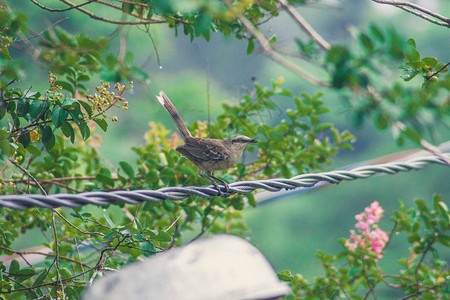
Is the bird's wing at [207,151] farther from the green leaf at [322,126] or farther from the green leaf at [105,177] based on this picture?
the green leaf at [322,126]

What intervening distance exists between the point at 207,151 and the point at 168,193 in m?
→ 0.77

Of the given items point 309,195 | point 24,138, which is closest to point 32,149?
point 24,138

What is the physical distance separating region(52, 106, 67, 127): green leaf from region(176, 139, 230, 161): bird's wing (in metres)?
0.51

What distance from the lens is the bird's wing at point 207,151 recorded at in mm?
1737

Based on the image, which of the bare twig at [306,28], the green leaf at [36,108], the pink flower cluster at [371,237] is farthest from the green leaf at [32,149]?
the pink flower cluster at [371,237]

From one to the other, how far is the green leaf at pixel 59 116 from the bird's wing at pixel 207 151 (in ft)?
1.69

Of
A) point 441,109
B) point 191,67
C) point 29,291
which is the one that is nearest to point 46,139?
point 29,291

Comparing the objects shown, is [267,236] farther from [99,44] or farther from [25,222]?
[99,44]

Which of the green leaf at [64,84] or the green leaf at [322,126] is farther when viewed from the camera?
the green leaf at [322,126]

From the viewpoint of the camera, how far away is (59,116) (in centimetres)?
132

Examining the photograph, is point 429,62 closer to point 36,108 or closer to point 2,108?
point 36,108

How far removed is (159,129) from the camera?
7.91 ft

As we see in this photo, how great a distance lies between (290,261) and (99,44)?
361 cm

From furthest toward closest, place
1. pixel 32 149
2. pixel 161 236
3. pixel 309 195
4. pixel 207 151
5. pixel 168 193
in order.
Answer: pixel 309 195, pixel 207 151, pixel 32 149, pixel 161 236, pixel 168 193
